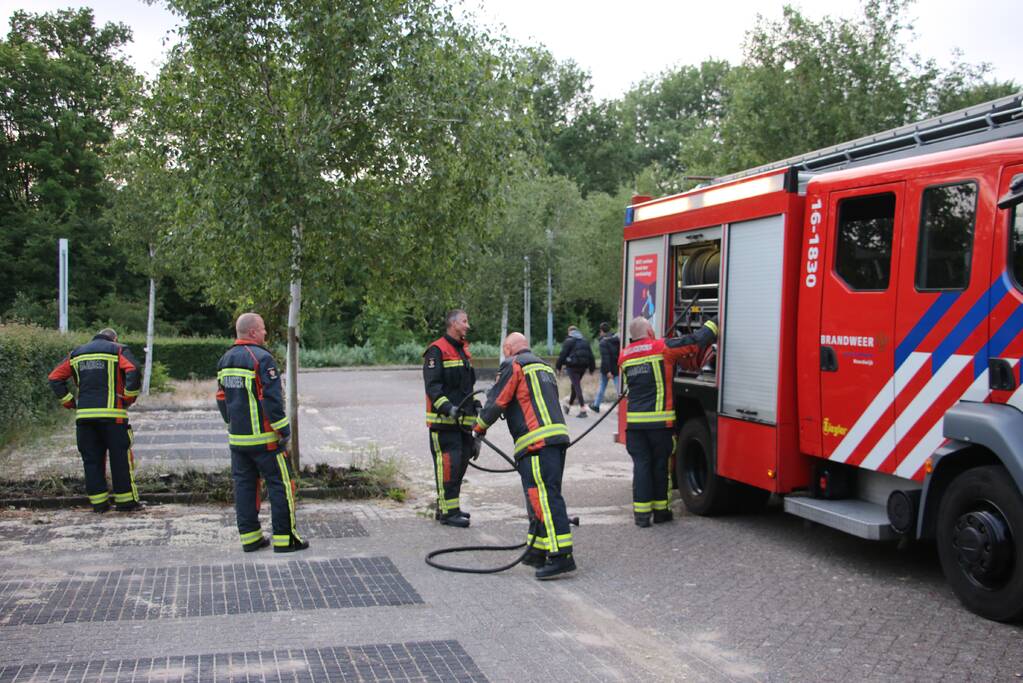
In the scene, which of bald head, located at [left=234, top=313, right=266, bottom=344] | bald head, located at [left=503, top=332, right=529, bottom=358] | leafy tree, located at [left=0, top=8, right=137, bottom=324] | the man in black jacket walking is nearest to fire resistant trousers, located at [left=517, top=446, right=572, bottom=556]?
bald head, located at [left=503, top=332, right=529, bottom=358]

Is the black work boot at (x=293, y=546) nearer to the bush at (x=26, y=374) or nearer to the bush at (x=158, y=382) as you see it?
the bush at (x=26, y=374)

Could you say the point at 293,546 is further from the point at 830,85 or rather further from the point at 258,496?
the point at 830,85

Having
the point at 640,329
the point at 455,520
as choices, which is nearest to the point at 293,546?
the point at 455,520

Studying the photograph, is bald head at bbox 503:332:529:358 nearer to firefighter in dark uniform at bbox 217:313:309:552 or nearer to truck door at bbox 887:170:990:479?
firefighter in dark uniform at bbox 217:313:309:552

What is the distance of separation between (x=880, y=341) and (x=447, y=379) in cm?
368

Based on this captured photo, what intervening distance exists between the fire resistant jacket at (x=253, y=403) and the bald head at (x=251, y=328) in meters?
0.22

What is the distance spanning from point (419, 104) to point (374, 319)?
32.6 metres

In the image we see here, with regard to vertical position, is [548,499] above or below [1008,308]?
below

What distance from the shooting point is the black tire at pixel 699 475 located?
29.8 feet

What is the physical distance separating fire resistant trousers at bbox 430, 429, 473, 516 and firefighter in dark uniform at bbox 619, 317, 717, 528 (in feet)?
4.83

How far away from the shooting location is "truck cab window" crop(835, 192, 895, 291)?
7.05 metres

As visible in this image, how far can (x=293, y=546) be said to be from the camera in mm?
7914

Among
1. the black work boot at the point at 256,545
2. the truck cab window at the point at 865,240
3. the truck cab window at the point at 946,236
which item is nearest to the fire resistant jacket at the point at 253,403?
the black work boot at the point at 256,545

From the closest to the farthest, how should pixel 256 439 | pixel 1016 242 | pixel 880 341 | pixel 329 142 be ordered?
pixel 1016 242 → pixel 880 341 → pixel 256 439 → pixel 329 142
